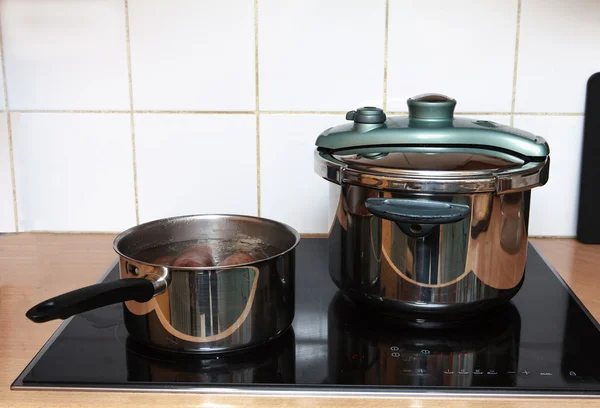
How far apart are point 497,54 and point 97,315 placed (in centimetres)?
76

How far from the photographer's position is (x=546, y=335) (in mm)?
784

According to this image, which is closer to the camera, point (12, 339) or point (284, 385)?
point (284, 385)

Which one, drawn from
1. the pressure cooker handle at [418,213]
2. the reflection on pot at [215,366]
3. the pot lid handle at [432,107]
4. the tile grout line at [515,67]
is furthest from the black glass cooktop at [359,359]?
the tile grout line at [515,67]

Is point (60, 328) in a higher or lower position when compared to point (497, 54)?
lower

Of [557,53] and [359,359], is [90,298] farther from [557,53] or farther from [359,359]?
[557,53]

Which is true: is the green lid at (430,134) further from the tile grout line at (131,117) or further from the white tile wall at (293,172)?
the tile grout line at (131,117)

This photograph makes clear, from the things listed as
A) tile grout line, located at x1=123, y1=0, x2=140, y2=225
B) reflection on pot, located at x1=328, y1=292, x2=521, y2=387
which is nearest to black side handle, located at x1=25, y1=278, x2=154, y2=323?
reflection on pot, located at x1=328, y1=292, x2=521, y2=387

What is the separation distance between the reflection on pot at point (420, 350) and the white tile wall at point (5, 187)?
66cm

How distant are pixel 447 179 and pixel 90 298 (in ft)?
1.28

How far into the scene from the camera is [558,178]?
1132 mm

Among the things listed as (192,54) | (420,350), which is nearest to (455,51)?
(192,54)

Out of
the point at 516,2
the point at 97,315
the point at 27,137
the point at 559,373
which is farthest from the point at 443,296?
the point at 27,137

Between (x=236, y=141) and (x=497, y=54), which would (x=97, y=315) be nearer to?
(x=236, y=141)

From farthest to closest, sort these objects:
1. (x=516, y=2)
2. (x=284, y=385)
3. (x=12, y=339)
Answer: (x=516, y=2) → (x=12, y=339) → (x=284, y=385)
